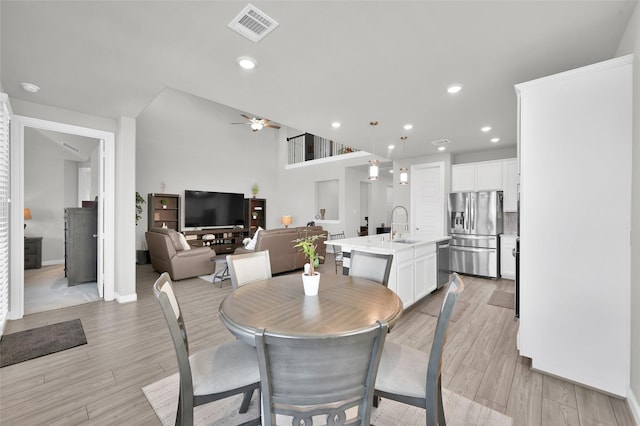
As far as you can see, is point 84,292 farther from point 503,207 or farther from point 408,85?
point 503,207

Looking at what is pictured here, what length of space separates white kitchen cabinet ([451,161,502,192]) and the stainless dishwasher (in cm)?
192

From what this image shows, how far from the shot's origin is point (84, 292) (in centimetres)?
427

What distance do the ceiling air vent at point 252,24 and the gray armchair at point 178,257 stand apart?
410cm

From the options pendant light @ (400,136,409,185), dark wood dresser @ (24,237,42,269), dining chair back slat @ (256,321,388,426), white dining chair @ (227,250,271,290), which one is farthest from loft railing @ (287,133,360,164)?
dining chair back slat @ (256,321,388,426)

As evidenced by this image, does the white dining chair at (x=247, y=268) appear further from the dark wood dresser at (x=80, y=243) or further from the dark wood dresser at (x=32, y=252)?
the dark wood dresser at (x=32, y=252)

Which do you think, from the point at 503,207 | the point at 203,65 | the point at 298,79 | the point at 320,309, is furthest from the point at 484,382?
the point at 503,207

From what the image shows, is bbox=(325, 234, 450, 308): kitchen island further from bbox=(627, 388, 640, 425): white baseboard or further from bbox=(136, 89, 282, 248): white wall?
bbox=(136, 89, 282, 248): white wall

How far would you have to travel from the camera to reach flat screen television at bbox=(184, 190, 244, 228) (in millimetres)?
7805

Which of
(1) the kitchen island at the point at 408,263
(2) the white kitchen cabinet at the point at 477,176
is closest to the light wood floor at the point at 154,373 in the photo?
(1) the kitchen island at the point at 408,263

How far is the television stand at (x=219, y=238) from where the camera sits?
7.42 metres

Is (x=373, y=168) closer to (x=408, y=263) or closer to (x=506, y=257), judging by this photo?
(x=408, y=263)

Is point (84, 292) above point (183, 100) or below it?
below

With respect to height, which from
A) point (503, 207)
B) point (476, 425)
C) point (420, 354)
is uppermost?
point (503, 207)

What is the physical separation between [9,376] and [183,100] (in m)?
7.43
